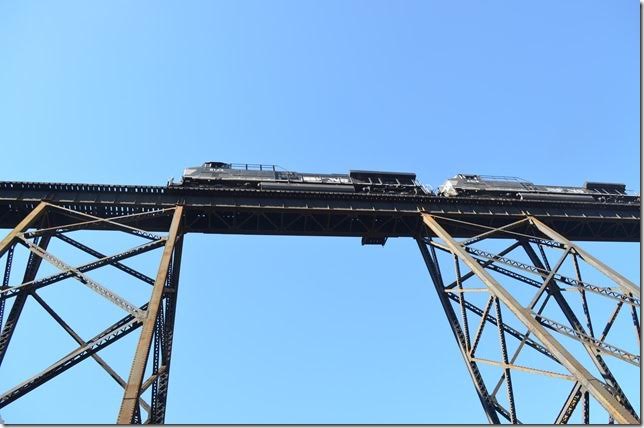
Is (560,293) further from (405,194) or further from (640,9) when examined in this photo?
(640,9)

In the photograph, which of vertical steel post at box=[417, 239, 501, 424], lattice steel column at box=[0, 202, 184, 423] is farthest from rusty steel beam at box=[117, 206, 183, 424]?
vertical steel post at box=[417, 239, 501, 424]

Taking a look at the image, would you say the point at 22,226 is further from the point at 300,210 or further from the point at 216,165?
the point at 300,210

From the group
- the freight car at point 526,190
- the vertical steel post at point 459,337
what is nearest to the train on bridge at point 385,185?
the freight car at point 526,190

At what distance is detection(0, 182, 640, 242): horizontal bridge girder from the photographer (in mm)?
16531

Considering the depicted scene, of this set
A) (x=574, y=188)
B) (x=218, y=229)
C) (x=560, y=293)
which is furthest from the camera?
(x=574, y=188)

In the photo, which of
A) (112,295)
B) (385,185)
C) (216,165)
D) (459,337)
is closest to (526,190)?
(385,185)

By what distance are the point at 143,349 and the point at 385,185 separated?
1212 cm

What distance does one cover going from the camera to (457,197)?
1873 cm

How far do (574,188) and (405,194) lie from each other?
Result: 8837 mm

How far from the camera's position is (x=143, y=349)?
10.2 m

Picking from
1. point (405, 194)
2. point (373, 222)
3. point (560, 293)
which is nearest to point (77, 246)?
point (373, 222)

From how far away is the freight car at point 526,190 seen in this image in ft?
66.4

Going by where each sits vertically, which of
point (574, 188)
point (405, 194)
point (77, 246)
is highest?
point (574, 188)

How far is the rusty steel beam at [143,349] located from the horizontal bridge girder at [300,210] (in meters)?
3.45
